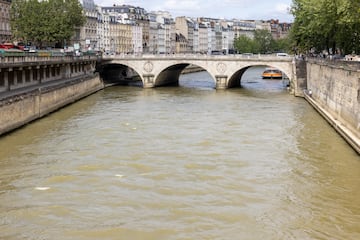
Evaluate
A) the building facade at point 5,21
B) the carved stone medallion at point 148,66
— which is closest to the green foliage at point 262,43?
the building facade at point 5,21

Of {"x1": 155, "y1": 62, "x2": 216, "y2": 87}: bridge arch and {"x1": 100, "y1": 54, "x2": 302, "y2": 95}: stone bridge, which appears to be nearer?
{"x1": 100, "y1": 54, "x2": 302, "y2": 95}: stone bridge

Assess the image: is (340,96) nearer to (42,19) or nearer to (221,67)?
(221,67)

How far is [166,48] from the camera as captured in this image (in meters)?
127

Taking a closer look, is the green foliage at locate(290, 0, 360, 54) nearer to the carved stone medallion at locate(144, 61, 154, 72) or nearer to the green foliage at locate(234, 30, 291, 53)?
the carved stone medallion at locate(144, 61, 154, 72)

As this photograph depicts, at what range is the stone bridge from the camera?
53.2 metres

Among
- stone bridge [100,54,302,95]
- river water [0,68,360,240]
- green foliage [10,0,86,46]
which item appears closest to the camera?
river water [0,68,360,240]

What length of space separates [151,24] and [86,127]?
93.6 metres

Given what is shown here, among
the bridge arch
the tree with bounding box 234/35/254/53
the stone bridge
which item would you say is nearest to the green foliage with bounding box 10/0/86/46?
the stone bridge

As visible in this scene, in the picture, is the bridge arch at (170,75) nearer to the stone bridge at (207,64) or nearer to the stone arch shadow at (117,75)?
the stone bridge at (207,64)

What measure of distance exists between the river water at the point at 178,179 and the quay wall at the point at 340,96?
65cm

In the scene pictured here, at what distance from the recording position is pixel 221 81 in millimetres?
55219

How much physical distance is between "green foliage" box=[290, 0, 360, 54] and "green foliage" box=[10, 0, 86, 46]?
26.7 meters

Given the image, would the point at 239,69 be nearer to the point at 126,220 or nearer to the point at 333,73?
the point at 333,73

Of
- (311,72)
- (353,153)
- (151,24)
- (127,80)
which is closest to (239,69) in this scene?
(311,72)
